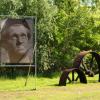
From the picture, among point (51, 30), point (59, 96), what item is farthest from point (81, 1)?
point (59, 96)

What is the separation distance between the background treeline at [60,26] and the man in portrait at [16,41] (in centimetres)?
788

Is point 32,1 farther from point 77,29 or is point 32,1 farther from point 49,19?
point 77,29

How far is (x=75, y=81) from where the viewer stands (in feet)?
69.1

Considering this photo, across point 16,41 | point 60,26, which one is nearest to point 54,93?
point 16,41

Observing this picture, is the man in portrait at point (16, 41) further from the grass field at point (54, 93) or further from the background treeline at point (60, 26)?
the background treeline at point (60, 26)

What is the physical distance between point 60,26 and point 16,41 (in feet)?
39.3

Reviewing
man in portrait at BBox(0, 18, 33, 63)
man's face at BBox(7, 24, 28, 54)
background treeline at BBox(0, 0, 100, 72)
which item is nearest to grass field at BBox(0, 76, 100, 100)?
man in portrait at BBox(0, 18, 33, 63)

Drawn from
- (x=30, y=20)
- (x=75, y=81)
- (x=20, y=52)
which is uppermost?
(x=30, y=20)

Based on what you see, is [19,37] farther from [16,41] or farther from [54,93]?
[54,93]

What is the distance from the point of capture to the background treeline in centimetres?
2600

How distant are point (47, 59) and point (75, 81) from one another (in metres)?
6.54

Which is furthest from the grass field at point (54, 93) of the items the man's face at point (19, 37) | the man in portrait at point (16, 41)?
the man's face at point (19, 37)

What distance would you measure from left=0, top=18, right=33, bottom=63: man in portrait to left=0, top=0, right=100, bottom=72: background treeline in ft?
25.9

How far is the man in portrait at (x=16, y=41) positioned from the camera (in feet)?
56.8
